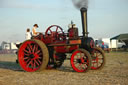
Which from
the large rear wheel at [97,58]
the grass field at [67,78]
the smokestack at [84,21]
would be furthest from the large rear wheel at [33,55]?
the large rear wheel at [97,58]

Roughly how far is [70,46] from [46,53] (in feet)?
3.16

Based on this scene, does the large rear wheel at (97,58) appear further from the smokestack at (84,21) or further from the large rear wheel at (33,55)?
the large rear wheel at (33,55)

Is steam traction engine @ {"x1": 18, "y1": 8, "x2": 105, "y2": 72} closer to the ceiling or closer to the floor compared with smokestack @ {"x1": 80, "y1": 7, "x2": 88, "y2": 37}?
closer to the floor

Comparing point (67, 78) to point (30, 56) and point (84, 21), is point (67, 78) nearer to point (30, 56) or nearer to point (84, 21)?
point (30, 56)

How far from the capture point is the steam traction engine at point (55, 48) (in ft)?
21.9

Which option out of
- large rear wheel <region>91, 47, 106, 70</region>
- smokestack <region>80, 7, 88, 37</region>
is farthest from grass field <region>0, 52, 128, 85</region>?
smokestack <region>80, 7, 88, 37</region>

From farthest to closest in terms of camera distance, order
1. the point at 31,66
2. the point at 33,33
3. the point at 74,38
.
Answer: the point at 33,33, the point at 31,66, the point at 74,38

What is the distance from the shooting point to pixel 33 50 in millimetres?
7023

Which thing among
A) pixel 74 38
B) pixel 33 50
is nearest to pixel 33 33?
pixel 33 50

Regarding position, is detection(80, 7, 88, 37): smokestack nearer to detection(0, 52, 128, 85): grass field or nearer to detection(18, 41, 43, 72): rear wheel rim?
detection(0, 52, 128, 85): grass field

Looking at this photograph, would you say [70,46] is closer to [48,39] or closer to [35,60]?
[48,39]

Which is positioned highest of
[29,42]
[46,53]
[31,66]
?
[29,42]

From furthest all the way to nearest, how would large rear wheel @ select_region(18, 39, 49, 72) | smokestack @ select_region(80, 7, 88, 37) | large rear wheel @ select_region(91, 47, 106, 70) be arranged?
large rear wheel @ select_region(91, 47, 106, 70) → smokestack @ select_region(80, 7, 88, 37) → large rear wheel @ select_region(18, 39, 49, 72)

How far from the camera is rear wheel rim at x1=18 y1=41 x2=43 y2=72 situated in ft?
22.8
